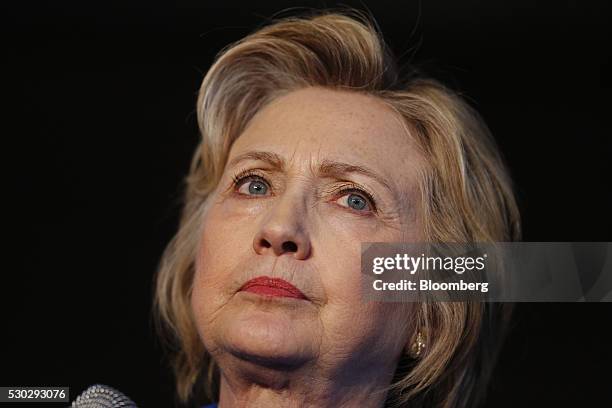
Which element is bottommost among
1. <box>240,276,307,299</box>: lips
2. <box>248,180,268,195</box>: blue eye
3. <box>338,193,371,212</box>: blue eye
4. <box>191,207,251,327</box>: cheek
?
<box>240,276,307,299</box>: lips

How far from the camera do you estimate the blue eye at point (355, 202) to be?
5.61 ft

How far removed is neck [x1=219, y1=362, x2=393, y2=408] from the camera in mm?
1640

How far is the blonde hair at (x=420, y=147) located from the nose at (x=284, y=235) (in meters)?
0.31

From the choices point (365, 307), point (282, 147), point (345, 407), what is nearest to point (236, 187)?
point (282, 147)

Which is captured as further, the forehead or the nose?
the forehead

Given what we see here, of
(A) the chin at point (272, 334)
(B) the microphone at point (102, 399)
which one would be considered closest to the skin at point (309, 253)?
(A) the chin at point (272, 334)

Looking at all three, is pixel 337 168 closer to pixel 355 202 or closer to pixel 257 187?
pixel 355 202

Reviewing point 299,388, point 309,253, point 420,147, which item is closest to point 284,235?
point 309,253

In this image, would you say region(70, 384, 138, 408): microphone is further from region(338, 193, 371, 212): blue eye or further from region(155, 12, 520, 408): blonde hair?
region(338, 193, 371, 212): blue eye

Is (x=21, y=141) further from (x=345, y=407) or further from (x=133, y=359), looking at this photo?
(x=345, y=407)

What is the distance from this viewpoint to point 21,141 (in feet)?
7.54

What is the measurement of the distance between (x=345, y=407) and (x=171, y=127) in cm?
101

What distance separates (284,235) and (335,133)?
28cm

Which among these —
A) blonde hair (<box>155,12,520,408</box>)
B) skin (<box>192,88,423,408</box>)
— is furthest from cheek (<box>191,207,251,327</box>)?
blonde hair (<box>155,12,520,408</box>)
